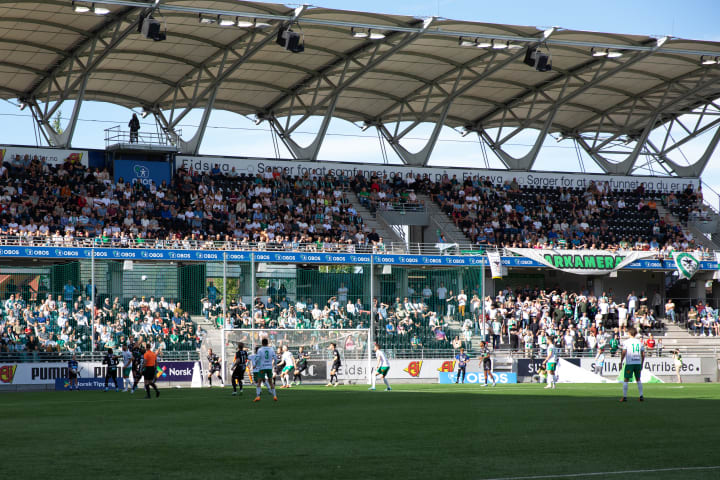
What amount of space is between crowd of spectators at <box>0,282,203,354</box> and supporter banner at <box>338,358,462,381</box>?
599 cm

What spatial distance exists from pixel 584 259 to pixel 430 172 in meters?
11.7

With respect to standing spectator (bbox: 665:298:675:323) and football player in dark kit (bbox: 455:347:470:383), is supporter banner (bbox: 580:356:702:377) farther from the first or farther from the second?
standing spectator (bbox: 665:298:675:323)

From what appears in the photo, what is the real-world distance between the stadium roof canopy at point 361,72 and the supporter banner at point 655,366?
14.8m

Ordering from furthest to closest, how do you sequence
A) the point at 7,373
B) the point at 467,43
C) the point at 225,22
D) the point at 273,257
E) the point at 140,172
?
the point at 140,172, the point at 467,43, the point at 273,257, the point at 225,22, the point at 7,373

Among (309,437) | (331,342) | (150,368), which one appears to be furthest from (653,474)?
(331,342)

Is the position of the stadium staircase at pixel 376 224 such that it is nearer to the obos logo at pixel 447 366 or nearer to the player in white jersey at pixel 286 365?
the obos logo at pixel 447 366

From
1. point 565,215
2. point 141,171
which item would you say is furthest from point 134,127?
point 565,215

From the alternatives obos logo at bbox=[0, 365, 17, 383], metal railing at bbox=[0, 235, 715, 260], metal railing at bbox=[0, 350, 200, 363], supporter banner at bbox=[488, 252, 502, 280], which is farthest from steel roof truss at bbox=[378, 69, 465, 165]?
obos logo at bbox=[0, 365, 17, 383]

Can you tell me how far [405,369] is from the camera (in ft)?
126

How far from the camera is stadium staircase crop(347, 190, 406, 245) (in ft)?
163

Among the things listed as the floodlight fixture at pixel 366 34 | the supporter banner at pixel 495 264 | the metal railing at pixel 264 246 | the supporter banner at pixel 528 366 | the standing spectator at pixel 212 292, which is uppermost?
the floodlight fixture at pixel 366 34

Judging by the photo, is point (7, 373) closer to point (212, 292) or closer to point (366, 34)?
point (212, 292)

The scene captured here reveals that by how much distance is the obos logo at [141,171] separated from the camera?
1902 inches

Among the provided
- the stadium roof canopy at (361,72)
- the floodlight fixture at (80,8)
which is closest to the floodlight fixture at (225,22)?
the stadium roof canopy at (361,72)
